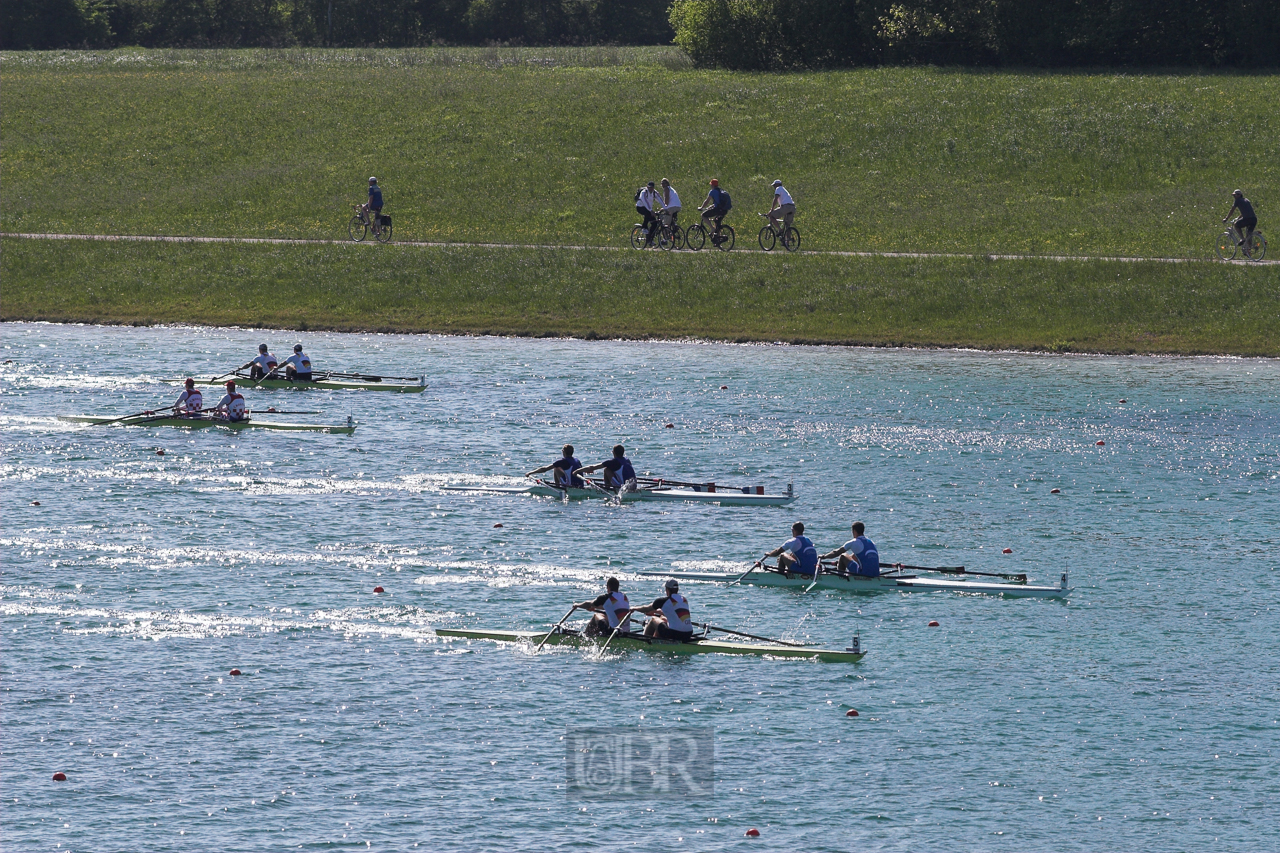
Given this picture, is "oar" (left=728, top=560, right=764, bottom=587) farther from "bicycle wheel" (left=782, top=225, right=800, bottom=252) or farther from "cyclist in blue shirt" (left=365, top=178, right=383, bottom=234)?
"cyclist in blue shirt" (left=365, top=178, right=383, bottom=234)

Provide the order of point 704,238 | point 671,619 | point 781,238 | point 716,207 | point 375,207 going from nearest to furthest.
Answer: point 671,619
point 716,207
point 781,238
point 704,238
point 375,207

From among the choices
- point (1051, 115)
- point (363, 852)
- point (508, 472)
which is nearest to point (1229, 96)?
point (1051, 115)

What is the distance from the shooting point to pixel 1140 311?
58.4 m

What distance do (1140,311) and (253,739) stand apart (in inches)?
1710

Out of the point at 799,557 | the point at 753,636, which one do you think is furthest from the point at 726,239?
the point at 753,636

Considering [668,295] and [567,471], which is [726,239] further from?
[567,471]

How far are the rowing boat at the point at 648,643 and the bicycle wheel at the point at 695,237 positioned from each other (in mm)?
39008

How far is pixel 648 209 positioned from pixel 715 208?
2.93 m

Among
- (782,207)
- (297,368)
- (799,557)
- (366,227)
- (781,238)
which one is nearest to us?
(799,557)

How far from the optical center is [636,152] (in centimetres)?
8094

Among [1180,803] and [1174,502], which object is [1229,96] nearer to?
[1174,502]

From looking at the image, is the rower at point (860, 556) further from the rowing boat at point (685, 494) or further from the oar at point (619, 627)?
the rowing boat at point (685, 494)

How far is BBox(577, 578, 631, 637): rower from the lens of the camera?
28.8 meters

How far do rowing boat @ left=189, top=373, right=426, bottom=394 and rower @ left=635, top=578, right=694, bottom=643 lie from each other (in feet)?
74.4
